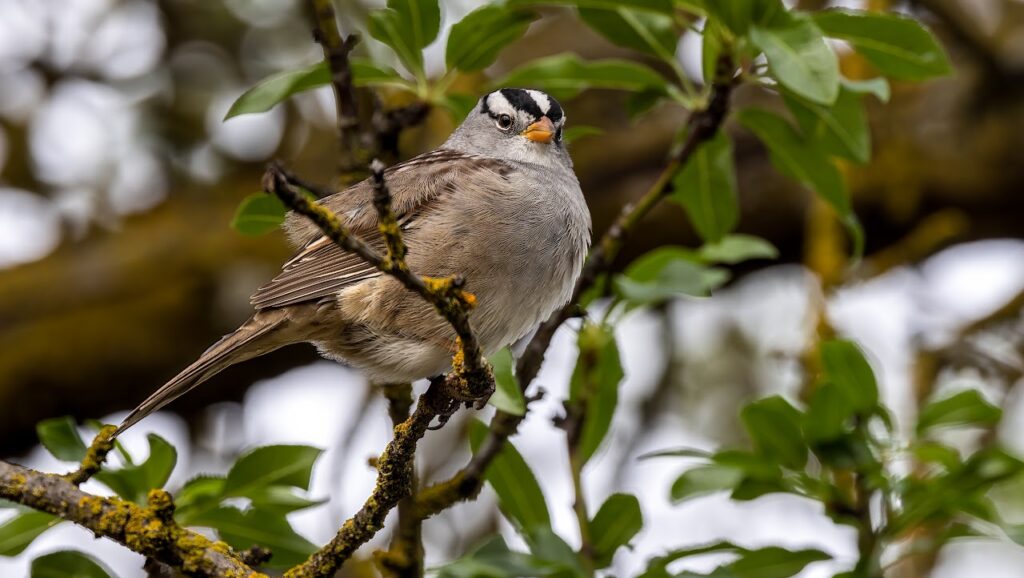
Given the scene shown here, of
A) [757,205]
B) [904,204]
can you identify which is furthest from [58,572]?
[904,204]

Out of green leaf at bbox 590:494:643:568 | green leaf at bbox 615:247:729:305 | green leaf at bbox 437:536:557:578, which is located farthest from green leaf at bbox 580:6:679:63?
green leaf at bbox 437:536:557:578

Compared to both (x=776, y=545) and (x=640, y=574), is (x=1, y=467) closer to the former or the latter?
(x=640, y=574)

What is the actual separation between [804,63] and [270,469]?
1.89 m

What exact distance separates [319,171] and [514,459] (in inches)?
131

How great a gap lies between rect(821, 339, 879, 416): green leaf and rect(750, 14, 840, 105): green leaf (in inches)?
34.3

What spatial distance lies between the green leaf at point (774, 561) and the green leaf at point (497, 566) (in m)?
0.77

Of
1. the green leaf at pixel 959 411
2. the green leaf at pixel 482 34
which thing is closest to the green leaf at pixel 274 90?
the green leaf at pixel 482 34

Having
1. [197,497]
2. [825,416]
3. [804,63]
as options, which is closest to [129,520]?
[197,497]

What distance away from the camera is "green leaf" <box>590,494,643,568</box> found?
3.50 meters

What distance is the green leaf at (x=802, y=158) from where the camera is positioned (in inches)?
157

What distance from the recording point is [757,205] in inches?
250

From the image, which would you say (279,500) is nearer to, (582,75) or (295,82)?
(295,82)

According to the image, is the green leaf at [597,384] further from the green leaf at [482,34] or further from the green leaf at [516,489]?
the green leaf at [482,34]

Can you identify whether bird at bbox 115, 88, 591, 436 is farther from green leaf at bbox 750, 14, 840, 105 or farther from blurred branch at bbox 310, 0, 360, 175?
green leaf at bbox 750, 14, 840, 105
